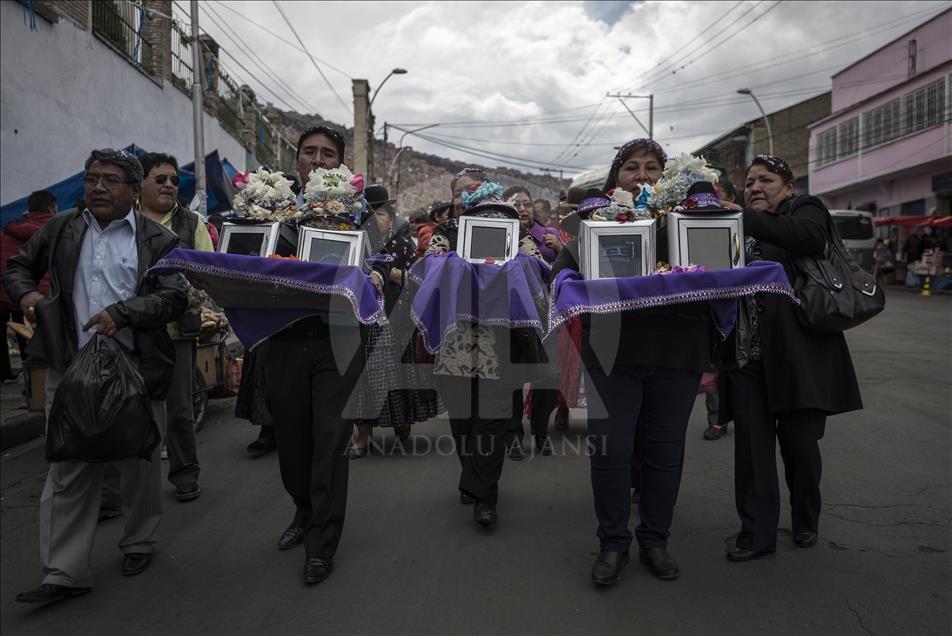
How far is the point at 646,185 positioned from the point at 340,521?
228cm

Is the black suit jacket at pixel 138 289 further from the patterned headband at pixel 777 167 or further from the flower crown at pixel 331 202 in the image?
the patterned headband at pixel 777 167

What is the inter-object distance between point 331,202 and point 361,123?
32682 mm

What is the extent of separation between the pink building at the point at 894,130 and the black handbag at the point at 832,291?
2535 cm

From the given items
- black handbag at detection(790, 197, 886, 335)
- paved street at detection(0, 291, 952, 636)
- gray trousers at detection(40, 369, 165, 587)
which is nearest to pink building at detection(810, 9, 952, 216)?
paved street at detection(0, 291, 952, 636)

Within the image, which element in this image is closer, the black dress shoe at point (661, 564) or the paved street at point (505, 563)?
the paved street at point (505, 563)

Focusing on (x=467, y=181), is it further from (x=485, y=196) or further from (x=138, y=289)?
(x=138, y=289)

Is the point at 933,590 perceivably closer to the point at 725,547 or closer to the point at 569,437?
the point at 725,547

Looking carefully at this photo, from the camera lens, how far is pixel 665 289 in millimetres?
3051

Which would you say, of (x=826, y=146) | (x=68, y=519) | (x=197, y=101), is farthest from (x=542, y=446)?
(x=826, y=146)

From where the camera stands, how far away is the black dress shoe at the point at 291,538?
388cm

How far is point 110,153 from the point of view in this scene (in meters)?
3.51

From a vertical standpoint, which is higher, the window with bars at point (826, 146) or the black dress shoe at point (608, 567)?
the window with bars at point (826, 146)

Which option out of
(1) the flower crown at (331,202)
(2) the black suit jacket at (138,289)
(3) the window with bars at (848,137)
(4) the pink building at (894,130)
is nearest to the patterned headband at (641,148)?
(1) the flower crown at (331,202)

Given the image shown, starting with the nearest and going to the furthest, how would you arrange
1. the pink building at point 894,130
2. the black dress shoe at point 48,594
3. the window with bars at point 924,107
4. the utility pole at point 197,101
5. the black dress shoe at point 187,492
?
the black dress shoe at point 48,594, the black dress shoe at point 187,492, the utility pole at point 197,101, the window with bars at point 924,107, the pink building at point 894,130
